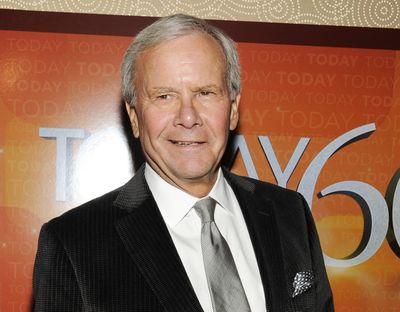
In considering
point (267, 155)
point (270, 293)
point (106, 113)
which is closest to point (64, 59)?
point (106, 113)

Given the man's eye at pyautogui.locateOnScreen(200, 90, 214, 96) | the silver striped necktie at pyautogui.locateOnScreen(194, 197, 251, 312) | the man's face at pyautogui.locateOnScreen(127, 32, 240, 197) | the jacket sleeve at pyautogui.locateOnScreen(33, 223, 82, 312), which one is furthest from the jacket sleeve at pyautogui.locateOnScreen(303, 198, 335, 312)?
the jacket sleeve at pyautogui.locateOnScreen(33, 223, 82, 312)

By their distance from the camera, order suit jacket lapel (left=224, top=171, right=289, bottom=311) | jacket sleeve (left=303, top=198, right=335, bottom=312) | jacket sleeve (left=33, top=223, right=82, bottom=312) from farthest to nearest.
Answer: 1. jacket sleeve (left=303, top=198, right=335, bottom=312)
2. suit jacket lapel (left=224, top=171, right=289, bottom=311)
3. jacket sleeve (left=33, top=223, right=82, bottom=312)

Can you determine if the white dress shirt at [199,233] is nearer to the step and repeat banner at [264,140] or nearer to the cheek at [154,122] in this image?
the cheek at [154,122]

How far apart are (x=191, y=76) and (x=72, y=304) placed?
0.50m

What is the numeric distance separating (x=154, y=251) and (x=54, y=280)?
0.65 ft

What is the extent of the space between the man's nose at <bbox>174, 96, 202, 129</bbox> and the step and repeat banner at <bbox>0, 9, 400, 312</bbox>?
48cm

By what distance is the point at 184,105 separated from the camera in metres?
1.17

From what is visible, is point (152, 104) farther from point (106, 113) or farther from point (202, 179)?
point (106, 113)

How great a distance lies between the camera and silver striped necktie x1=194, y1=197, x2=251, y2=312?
115 cm

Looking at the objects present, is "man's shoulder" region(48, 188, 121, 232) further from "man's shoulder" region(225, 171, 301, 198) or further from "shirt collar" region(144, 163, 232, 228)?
"man's shoulder" region(225, 171, 301, 198)

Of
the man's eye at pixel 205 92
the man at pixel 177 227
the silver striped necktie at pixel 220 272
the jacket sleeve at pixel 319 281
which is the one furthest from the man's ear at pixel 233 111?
the jacket sleeve at pixel 319 281

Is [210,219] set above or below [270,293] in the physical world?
above

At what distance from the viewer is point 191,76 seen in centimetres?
117

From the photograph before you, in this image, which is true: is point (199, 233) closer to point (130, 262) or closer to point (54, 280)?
point (130, 262)
